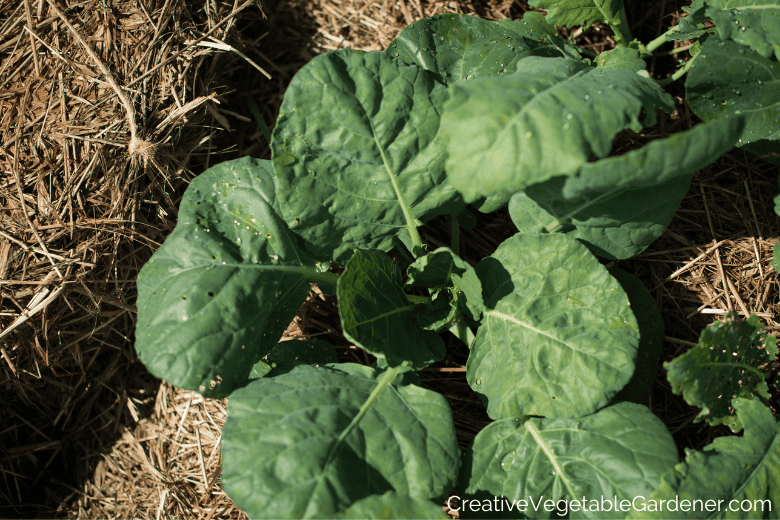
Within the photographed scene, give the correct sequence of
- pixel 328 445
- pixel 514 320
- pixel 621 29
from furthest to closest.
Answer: pixel 621 29 < pixel 514 320 < pixel 328 445

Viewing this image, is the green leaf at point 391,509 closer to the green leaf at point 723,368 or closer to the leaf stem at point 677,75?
the green leaf at point 723,368

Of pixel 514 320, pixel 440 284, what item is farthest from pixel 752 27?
pixel 440 284

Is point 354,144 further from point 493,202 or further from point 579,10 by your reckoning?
point 579,10

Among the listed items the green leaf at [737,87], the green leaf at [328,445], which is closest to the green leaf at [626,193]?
the green leaf at [737,87]

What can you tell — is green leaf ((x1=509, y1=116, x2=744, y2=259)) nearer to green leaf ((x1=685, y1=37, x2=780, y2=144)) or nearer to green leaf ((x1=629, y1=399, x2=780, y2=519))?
green leaf ((x1=685, y1=37, x2=780, y2=144))

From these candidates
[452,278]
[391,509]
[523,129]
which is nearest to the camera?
[523,129]

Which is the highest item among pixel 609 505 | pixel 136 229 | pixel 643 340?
pixel 136 229

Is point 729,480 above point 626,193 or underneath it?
underneath
